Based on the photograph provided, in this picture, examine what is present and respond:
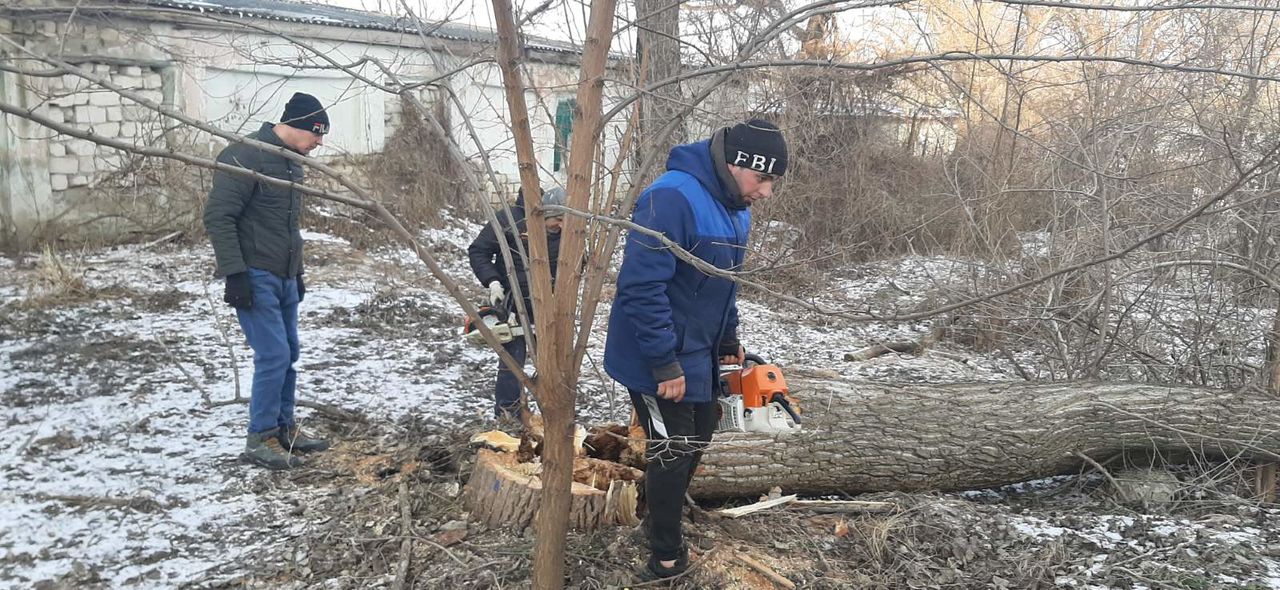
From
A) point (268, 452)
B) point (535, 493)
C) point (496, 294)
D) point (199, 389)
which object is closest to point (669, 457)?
point (535, 493)

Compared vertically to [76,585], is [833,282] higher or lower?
higher

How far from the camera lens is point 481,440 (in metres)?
3.73

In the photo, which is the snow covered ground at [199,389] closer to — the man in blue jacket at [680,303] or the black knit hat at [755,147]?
the man in blue jacket at [680,303]

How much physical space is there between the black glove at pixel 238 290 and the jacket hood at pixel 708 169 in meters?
2.19

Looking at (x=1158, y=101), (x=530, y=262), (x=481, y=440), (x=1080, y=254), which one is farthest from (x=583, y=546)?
(x=1158, y=101)

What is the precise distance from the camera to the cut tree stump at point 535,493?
3270mm

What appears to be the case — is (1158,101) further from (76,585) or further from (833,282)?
(76,585)

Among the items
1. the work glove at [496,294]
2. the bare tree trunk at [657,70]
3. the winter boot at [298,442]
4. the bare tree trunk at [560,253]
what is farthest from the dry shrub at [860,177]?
the bare tree trunk at [560,253]

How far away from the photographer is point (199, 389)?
16.2ft

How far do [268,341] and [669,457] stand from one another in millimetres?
2219

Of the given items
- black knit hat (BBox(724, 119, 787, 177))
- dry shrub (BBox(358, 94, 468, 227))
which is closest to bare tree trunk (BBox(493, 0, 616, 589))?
black knit hat (BBox(724, 119, 787, 177))

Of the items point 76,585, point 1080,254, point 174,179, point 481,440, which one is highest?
point 174,179

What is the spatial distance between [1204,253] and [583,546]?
3.99m

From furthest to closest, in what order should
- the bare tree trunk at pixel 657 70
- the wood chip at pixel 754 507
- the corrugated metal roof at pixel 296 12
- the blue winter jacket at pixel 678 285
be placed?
the corrugated metal roof at pixel 296 12
the wood chip at pixel 754 507
the blue winter jacket at pixel 678 285
the bare tree trunk at pixel 657 70
